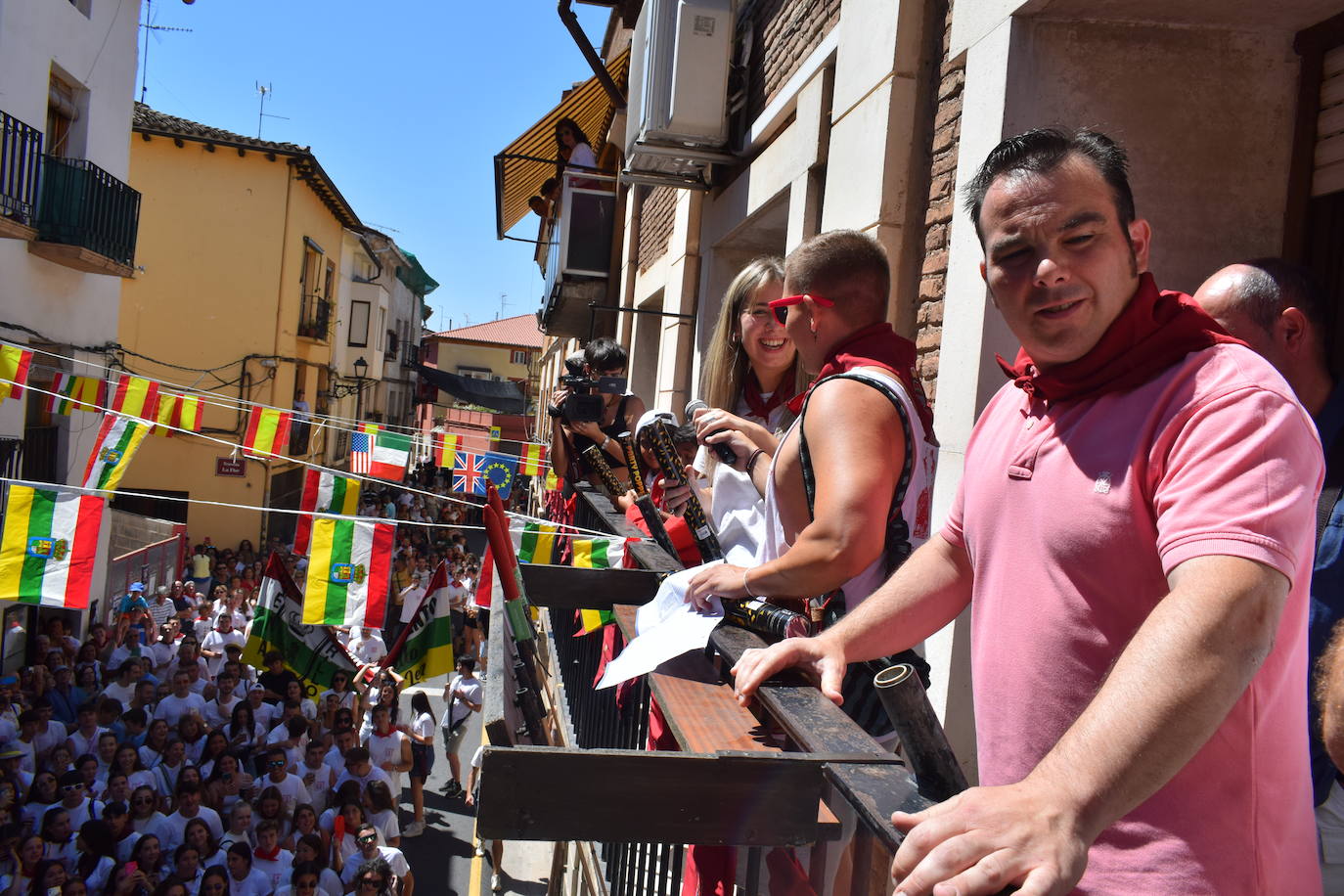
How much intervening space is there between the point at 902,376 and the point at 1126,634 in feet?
3.48

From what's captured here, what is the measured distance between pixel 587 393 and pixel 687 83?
3.14m

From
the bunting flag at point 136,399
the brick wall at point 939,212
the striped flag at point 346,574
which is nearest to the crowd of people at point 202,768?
the striped flag at point 346,574

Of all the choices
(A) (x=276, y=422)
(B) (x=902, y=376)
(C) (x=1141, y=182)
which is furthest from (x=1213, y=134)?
(A) (x=276, y=422)

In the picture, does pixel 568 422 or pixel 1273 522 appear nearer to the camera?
pixel 1273 522

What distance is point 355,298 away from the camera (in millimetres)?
35469

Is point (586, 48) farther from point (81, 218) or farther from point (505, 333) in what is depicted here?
point (505, 333)

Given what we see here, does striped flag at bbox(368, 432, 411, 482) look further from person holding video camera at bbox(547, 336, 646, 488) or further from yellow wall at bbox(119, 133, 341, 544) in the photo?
yellow wall at bbox(119, 133, 341, 544)

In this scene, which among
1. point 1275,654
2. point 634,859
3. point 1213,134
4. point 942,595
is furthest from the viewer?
point 1213,134

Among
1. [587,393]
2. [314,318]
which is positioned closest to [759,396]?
[587,393]

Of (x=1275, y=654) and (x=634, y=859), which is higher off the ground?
(x=1275, y=654)

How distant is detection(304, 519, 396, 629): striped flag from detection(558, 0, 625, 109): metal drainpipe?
5.48 meters

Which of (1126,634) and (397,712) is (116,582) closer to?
(397,712)

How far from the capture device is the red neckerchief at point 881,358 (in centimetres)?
220

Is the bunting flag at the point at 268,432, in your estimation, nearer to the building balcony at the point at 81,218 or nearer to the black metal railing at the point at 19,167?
the building balcony at the point at 81,218
